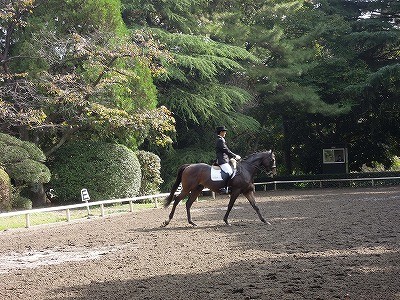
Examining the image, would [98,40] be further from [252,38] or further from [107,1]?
[252,38]

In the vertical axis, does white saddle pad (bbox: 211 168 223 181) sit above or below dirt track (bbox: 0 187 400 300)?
above

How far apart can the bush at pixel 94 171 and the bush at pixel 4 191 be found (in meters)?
5.14

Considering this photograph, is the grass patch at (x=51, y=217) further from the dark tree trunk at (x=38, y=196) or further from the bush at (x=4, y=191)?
the dark tree trunk at (x=38, y=196)

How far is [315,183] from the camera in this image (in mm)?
36719

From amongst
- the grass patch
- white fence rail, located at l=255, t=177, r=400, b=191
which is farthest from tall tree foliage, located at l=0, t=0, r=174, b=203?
white fence rail, located at l=255, t=177, r=400, b=191

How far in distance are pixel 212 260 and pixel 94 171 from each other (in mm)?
15361

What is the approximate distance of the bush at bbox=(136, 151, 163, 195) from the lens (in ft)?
87.9

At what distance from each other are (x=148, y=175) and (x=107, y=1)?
8167 millimetres

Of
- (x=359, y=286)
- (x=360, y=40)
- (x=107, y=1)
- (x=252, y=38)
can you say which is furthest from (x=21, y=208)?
(x=360, y=40)

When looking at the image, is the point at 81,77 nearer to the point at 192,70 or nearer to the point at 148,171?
the point at 148,171

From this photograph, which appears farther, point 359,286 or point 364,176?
point 364,176

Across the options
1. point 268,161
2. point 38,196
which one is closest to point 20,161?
point 38,196

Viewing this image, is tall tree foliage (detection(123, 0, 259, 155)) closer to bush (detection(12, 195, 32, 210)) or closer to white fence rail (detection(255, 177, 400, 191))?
white fence rail (detection(255, 177, 400, 191))

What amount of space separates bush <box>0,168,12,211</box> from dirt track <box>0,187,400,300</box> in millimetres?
3231
